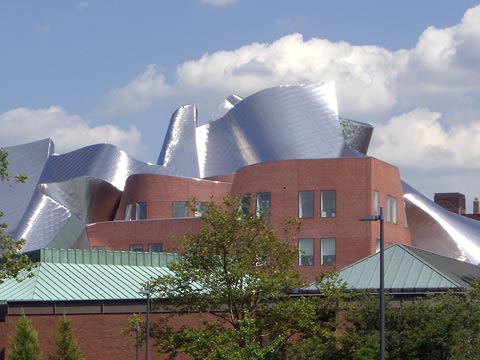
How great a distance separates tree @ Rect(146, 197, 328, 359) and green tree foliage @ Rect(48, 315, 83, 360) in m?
6.37

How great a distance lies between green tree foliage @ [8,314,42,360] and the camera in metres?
46.4

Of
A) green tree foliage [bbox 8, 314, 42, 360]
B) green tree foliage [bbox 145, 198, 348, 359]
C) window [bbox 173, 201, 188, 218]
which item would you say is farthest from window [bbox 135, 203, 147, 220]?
green tree foliage [bbox 145, 198, 348, 359]

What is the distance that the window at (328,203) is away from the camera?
73.7 metres

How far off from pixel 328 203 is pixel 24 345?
1217 inches

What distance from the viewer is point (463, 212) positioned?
422ft

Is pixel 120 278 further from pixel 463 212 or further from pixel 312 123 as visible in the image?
pixel 463 212

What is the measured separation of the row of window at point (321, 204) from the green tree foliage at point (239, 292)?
30.4 meters

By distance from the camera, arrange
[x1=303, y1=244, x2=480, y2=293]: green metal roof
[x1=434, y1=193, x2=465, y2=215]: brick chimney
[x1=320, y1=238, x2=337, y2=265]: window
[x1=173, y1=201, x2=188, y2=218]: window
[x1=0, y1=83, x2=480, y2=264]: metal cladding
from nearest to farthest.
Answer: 1. [x1=303, y1=244, x2=480, y2=293]: green metal roof
2. [x1=320, y1=238, x2=337, y2=265]: window
3. [x1=173, y1=201, x2=188, y2=218]: window
4. [x1=0, y1=83, x2=480, y2=264]: metal cladding
5. [x1=434, y1=193, x2=465, y2=215]: brick chimney

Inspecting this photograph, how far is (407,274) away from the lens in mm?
47719

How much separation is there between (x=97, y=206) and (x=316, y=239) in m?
24.2

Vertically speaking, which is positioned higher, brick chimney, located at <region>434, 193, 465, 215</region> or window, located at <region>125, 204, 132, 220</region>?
brick chimney, located at <region>434, 193, 465, 215</region>

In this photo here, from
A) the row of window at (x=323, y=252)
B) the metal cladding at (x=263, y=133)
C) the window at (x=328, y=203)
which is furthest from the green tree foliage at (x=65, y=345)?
the metal cladding at (x=263, y=133)

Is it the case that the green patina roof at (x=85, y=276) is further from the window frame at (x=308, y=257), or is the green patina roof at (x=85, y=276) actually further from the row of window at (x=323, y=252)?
the row of window at (x=323, y=252)

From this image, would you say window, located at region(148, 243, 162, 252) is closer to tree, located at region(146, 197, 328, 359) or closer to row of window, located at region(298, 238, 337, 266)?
row of window, located at region(298, 238, 337, 266)
